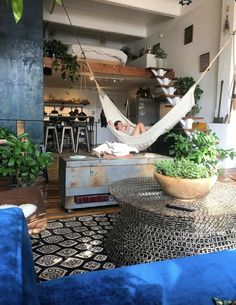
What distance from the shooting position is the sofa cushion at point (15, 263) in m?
0.44

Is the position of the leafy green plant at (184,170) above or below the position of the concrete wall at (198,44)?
below

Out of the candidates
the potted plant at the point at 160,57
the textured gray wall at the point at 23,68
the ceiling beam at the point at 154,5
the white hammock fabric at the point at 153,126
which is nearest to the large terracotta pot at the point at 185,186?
the white hammock fabric at the point at 153,126

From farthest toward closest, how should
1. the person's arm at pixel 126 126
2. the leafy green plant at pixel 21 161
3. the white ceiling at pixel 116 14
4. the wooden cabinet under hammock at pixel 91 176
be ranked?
the white ceiling at pixel 116 14
the person's arm at pixel 126 126
the wooden cabinet under hammock at pixel 91 176
the leafy green plant at pixel 21 161

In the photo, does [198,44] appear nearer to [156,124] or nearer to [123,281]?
[156,124]

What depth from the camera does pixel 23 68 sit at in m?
3.97

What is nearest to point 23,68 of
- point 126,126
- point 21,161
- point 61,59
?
point 61,59

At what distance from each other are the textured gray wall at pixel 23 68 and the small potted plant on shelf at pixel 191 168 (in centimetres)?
304

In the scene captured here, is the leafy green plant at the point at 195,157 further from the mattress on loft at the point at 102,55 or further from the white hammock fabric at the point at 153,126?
the mattress on loft at the point at 102,55

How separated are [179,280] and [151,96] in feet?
22.2

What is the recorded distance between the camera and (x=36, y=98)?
4.07 metres

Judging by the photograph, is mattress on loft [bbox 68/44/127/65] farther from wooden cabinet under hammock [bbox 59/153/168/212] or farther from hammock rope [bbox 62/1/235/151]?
wooden cabinet under hammock [bbox 59/153/168/212]

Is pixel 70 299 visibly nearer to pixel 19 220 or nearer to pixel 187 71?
pixel 19 220

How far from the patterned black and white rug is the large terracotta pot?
564 millimetres

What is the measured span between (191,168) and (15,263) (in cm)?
109
